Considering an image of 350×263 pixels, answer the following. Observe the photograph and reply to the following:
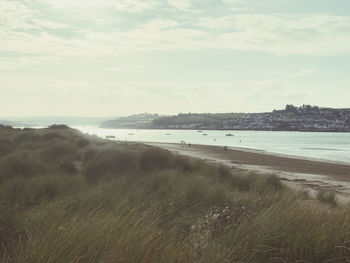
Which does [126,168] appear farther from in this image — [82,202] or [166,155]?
[82,202]

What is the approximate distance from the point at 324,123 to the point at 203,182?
206 meters

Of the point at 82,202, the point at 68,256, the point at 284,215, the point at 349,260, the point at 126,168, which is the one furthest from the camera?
the point at 126,168

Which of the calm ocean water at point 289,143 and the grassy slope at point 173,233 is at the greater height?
the grassy slope at point 173,233

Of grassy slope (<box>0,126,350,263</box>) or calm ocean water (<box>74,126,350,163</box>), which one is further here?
calm ocean water (<box>74,126,350,163</box>)

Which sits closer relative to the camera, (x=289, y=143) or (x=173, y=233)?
(x=173, y=233)

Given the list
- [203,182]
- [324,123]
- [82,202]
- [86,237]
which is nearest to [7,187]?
[82,202]

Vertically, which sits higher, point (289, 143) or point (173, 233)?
point (173, 233)

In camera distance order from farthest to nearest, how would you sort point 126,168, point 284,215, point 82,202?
1. point 126,168
2. point 82,202
3. point 284,215

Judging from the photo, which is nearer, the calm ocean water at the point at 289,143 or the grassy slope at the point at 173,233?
the grassy slope at the point at 173,233

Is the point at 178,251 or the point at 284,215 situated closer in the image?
the point at 178,251

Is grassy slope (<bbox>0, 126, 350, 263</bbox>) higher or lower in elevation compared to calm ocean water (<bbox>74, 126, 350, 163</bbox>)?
higher

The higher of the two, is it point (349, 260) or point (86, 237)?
point (86, 237)

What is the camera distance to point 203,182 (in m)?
9.35

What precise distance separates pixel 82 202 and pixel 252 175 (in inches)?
319
